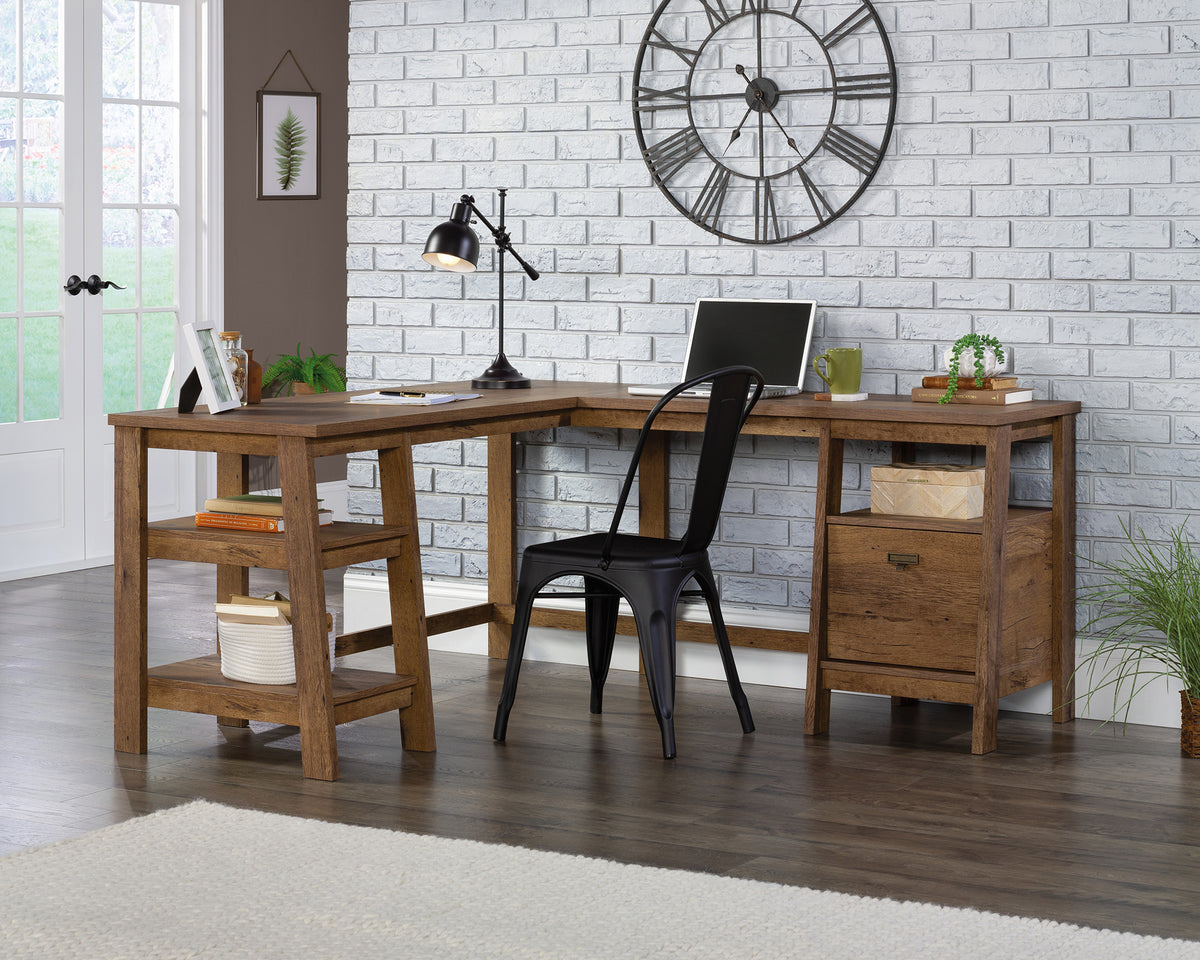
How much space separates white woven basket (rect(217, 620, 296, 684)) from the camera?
3404 mm

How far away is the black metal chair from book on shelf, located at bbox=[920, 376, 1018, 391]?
0.46 metres

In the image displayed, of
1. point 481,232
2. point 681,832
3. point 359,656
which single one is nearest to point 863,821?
point 681,832

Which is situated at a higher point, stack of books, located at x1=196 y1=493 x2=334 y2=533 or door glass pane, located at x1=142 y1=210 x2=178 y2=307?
door glass pane, located at x1=142 y1=210 x2=178 y2=307

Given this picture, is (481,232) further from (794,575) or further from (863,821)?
(863,821)

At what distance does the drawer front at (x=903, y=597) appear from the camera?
3652 millimetres

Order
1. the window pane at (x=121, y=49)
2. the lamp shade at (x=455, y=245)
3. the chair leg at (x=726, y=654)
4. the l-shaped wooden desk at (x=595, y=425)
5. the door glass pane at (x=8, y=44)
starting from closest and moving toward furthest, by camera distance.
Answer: the l-shaped wooden desk at (x=595, y=425), the chair leg at (x=726, y=654), the lamp shade at (x=455, y=245), the door glass pane at (x=8, y=44), the window pane at (x=121, y=49)

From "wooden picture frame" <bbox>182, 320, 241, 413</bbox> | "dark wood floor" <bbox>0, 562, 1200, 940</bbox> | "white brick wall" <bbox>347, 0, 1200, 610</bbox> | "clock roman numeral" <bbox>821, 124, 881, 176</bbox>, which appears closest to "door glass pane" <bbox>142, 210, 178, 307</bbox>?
"white brick wall" <bbox>347, 0, 1200, 610</bbox>

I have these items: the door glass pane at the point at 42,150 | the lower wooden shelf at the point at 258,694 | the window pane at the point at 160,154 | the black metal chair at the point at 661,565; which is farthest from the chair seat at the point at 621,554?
the window pane at the point at 160,154

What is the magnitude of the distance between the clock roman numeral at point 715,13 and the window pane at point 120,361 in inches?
Result: 115

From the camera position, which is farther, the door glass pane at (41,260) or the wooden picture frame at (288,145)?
the wooden picture frame at (288,145)

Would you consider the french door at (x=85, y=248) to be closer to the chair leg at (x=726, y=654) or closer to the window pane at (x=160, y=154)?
the window pane at (x=160, y=154)

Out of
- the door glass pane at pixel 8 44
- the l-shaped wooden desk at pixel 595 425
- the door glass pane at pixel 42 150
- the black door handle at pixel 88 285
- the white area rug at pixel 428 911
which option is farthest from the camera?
the black door handle at pixel 88 285

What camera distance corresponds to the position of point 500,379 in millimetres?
4359

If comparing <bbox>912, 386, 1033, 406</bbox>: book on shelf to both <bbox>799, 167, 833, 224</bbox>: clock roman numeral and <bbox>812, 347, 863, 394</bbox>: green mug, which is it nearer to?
<bbox>812, 347, 863, 394</bbox>: green mug
